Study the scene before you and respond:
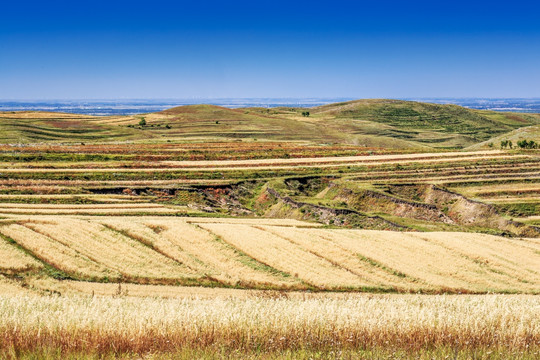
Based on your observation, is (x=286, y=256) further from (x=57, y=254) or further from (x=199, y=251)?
(x=57, y=254)

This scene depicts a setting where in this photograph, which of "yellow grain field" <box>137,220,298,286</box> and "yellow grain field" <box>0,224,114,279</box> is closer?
"yellow grain field" <box>0,224,114,279</box>

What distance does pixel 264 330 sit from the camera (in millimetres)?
→ 10570

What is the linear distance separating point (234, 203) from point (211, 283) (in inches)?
1737

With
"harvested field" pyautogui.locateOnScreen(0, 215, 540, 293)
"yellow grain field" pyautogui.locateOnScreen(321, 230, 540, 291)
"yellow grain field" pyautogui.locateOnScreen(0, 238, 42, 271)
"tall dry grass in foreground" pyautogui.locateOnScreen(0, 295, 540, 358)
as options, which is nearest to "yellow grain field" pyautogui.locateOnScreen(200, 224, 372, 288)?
"harvested field" pyautogui.locateOnScreen(0, 215, 540, 293)

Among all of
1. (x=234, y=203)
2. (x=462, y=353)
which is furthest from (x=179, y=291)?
(x=234, y=203)

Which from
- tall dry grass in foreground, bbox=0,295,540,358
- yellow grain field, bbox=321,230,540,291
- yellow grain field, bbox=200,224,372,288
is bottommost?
yellow grain field, bbox=321,230,540,291

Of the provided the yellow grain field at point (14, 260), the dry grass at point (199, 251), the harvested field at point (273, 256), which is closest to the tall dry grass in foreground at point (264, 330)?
the harvested field at point (273, 256)

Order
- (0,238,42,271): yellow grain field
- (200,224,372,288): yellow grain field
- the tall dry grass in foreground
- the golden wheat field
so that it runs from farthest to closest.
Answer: (200,224,372,288): yellow grain field
(0,238,42,271): yellow grain field
the golden wheat field
the tall dry grass in foreground

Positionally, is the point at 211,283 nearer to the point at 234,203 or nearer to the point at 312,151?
the point at 234,203

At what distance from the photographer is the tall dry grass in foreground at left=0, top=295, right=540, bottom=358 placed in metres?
9.75

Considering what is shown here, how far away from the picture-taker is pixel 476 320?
11.0 meters

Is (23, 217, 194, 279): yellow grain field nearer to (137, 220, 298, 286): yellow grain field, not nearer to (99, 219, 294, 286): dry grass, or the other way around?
(99, 219, 294, 286): dry grass

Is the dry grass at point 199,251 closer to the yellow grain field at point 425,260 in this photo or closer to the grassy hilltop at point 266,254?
the grassy hilltop at point 266,254

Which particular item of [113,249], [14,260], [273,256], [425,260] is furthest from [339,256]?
[14,260]
